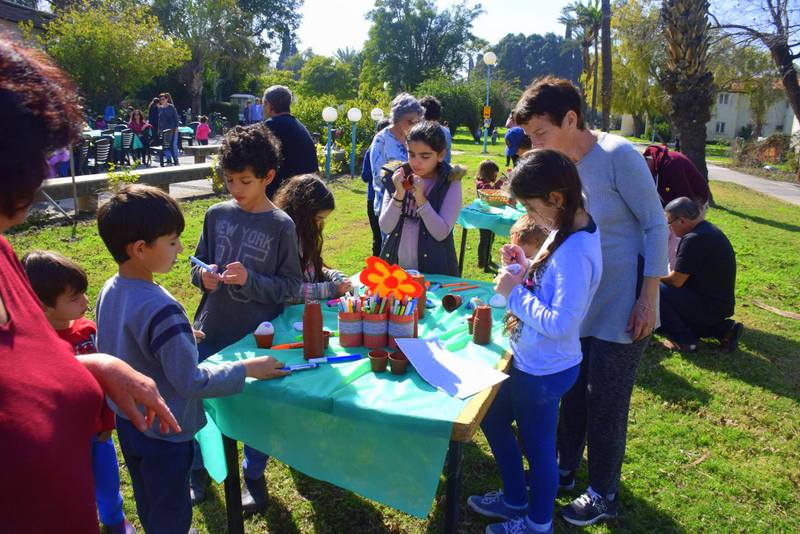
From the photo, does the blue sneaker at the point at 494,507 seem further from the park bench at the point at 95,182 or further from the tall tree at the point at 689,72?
the tall tree at the point at 689,72

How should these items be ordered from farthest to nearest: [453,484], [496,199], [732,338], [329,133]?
[329,133] < [496,199] < [732,338] < [453,484]

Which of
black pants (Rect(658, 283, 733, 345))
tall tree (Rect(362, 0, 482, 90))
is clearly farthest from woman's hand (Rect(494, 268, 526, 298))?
tall tree (Rect(362, 0, 482, 90))

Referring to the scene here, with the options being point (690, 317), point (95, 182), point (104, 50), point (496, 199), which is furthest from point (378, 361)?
point (104, 50)

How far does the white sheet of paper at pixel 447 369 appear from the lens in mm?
1833

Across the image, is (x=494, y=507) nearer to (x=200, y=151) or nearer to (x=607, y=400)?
(x=607, y=400)

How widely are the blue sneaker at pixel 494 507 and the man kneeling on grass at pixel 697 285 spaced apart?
2821 mm

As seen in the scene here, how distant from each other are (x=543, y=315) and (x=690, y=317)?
3.43 meters

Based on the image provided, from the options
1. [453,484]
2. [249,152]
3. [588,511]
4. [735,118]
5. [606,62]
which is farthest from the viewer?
[735,118]

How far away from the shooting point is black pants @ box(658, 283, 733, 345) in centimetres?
459

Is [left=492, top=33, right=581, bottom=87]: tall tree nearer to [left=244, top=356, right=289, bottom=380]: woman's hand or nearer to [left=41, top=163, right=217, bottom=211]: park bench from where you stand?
[left=41, top=163, right=217, bottom=211]: park bench

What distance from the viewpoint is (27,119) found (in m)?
0.89

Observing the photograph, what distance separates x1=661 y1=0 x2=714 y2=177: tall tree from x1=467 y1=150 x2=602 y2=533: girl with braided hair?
1009 cm

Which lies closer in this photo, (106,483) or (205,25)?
(106,483)

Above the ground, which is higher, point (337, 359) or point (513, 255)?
point (513, 255)
